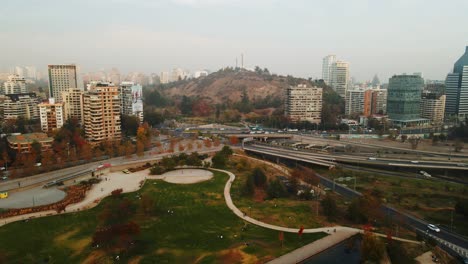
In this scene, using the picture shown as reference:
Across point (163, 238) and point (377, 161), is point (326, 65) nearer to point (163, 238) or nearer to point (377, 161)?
point (377, 161)

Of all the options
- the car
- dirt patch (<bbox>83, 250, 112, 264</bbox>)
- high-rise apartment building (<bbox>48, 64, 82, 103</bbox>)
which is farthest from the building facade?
the car

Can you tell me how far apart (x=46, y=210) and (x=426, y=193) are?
24877 millimetres

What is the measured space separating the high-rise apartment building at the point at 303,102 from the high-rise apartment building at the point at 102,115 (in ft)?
99.5

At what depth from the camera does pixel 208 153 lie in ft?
117

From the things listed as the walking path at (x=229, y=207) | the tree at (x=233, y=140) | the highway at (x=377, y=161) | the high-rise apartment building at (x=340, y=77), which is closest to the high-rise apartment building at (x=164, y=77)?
the high-rise apartment building at (x=340, y=77)

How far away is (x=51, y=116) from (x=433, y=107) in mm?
60725

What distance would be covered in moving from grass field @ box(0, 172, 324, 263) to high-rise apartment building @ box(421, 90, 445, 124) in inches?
2168

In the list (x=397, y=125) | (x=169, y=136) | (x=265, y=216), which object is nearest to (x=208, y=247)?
(x=265, y=216)

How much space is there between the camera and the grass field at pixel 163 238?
1473 centimetres

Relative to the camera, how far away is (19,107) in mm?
47281

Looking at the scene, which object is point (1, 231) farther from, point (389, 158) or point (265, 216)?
point (389, 158)

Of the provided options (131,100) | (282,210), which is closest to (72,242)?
(282,210)

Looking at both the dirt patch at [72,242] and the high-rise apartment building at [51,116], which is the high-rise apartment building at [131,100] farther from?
the dirt patch at [72,242]

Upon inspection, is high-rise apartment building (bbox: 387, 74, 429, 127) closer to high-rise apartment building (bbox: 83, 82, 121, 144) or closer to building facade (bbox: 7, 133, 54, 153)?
high-rise apartment building (bbox: 83, 82, 121, 144)
